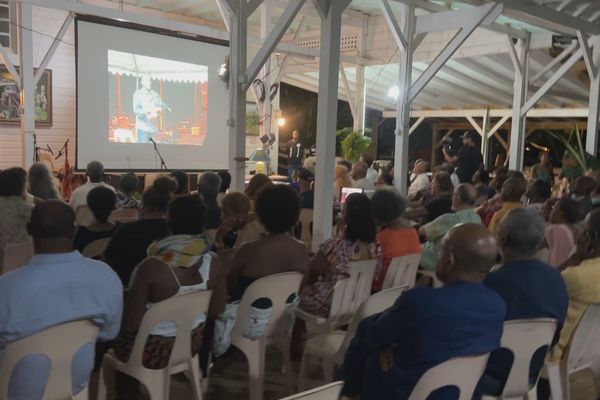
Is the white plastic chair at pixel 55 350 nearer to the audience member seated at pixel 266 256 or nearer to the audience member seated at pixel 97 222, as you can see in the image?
the audience member seated at pixel 266 256

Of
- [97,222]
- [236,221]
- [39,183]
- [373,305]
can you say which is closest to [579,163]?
[236,221]

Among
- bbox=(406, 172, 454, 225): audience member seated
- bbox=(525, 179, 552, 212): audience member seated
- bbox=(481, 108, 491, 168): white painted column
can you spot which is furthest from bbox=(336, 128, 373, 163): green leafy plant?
bbox=(525, 179, 552, 212): audience member seated

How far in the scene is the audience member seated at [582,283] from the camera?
2414mm

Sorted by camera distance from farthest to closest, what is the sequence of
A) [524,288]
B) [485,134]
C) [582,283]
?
[485,134] → [582,283] → [524,288]

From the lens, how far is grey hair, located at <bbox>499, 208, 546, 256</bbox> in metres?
2.20

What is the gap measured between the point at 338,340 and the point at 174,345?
80cm

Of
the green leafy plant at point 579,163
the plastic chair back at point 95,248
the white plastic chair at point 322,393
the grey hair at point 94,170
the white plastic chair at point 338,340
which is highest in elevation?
the green leafy plant at point 579,163

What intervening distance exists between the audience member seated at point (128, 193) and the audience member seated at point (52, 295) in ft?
8.36

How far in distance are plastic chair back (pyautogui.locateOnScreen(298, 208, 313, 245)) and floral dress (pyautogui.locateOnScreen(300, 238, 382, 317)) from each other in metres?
2.33

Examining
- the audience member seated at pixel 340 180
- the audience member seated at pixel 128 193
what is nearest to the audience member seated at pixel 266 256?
the audience member seated at pixel 128 193

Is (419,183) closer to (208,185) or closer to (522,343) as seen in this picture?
(208,185)

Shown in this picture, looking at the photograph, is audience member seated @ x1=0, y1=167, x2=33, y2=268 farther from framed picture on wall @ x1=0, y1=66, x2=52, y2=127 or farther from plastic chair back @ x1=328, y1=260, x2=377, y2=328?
→ framed picture on wall @ x1=0, y1=66, x2=52, y2=127

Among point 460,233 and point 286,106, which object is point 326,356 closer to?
point 460,233

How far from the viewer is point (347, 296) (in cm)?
289
